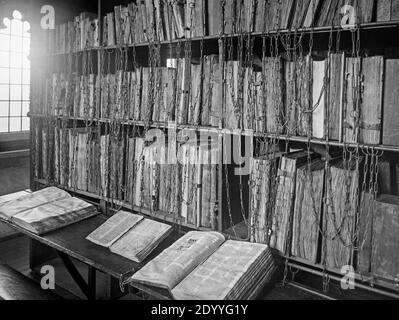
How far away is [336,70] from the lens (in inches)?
54.7

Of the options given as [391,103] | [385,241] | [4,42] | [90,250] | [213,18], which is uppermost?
[4,42]

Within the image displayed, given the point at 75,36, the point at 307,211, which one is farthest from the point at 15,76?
the point at 307,211

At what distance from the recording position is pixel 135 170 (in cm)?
211

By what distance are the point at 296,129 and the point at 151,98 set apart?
83cm

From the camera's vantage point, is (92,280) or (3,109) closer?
(92,280)

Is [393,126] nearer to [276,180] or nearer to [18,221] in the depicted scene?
→ [276,180]

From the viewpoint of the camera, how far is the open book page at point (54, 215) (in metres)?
2.03

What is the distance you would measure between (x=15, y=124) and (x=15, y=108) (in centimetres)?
24

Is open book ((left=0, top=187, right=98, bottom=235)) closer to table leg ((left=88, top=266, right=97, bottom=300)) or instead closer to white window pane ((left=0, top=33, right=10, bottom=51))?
table leg ((left=88, top=266, right=97, bottom=300))

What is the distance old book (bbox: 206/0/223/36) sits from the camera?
5.50 feet

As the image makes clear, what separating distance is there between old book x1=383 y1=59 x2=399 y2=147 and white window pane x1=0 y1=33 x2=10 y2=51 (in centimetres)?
517

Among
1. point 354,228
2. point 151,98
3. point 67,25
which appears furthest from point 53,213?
point 354,228

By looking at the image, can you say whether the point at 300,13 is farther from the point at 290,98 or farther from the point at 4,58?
the point at 4,58

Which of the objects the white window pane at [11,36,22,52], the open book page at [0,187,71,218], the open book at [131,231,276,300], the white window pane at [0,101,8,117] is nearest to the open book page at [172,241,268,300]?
the open book at [131,231,276,300]
